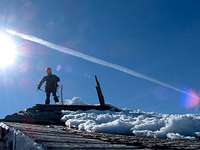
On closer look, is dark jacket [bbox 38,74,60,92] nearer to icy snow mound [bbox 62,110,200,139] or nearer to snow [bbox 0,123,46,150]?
icy snow mound [bbox 62,110,200,139]

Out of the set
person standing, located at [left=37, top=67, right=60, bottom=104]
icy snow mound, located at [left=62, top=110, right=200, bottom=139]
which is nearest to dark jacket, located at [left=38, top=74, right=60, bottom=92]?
person standing, located at [left=37, top=67, right=60, bottom=104]

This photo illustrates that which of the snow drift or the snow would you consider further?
the snow drift

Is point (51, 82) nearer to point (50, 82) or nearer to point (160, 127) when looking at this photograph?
point (50, 82)

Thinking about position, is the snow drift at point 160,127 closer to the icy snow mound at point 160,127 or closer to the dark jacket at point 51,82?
the icy snow mound at point 160,127

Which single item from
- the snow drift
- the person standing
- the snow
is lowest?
the snow

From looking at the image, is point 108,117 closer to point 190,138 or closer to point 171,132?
point 171,132

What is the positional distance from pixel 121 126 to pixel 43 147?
3828mm

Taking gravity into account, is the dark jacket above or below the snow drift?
above

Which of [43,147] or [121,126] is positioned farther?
[121,126]

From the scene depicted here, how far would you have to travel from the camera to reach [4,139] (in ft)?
23.5

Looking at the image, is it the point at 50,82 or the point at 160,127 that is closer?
the point at 160,127

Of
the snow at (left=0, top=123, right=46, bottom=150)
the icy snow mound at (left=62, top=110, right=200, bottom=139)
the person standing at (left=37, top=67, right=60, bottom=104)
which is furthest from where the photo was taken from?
the person standing at (left=37, top=67, right=60, bottom=104)

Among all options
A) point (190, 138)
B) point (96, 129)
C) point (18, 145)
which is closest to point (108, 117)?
point (96, 129)

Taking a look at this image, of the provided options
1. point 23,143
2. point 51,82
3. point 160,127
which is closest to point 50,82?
point 51,82
